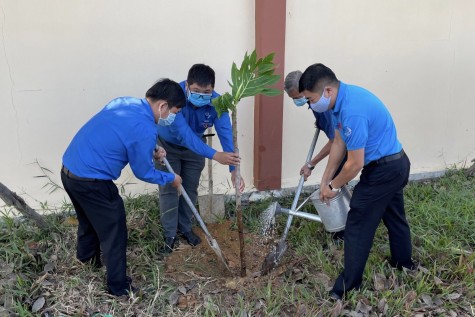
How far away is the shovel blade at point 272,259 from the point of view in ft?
10.9

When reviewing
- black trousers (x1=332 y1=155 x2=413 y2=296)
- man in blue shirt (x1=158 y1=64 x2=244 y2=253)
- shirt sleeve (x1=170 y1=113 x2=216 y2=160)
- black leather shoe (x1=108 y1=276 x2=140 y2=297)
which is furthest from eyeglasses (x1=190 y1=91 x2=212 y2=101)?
black leather shoe (x1=108 y1=276 x2=140 y2=297)

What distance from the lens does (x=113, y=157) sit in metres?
2.70

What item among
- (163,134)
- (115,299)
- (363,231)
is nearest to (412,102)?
(363,231)

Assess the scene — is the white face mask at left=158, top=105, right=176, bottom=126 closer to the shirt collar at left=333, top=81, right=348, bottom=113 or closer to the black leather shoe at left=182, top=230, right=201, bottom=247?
the shirt collar at left=333, top=81, right=348, bottom=113

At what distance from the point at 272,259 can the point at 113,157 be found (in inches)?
56.7

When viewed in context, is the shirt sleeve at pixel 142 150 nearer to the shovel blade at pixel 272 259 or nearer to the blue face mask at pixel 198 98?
the blue face mask at pixel 198 98

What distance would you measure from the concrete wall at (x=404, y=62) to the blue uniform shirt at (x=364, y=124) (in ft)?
5.28

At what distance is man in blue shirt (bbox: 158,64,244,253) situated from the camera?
126 inches

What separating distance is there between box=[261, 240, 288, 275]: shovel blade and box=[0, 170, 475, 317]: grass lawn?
2.7 inches

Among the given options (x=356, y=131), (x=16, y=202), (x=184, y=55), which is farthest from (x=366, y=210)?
(x=16, y=202)

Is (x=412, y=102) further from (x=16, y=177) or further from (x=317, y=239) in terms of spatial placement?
(x=16, y=177)

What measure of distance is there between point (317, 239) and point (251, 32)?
1962 millimetres

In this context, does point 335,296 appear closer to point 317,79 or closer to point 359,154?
point 359,154

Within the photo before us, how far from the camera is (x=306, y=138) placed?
4.52 meters
